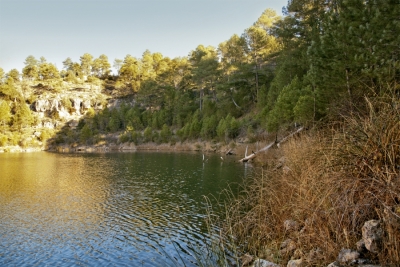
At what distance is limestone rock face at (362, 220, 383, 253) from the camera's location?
5869 mm

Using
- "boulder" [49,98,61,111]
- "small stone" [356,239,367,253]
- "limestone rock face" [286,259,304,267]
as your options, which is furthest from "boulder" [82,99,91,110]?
"small stone" [356,239,367,253]

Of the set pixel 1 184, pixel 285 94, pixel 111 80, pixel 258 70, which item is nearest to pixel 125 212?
pixel 1 184

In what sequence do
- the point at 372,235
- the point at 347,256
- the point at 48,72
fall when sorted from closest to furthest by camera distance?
the point at 372,235, the point at 347,256, the point at 48,72

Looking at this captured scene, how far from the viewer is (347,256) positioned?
6164mm

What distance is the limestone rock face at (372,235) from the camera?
5.87m

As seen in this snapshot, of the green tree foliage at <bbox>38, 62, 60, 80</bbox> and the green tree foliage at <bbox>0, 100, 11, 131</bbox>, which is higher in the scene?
the green tree foliage at <bbox>38, 62, 60, 80</bbox>

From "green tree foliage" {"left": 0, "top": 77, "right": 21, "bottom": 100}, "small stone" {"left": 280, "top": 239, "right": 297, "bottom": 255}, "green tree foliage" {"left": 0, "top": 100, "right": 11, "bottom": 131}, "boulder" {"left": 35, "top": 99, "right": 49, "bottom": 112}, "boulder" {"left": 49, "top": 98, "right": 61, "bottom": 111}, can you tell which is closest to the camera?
"small stone" {"left": 280, "top": 239, "right": 297, "bottom": 255}

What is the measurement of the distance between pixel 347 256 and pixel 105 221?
12241 mm

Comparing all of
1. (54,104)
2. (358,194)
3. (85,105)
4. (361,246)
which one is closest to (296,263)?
(361,246)

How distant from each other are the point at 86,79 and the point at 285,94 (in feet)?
368

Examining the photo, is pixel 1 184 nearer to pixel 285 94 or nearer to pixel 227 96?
pixel 285 94

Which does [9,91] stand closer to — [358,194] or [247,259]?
[247,259]

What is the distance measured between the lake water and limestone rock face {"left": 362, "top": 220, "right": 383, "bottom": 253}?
13.4ft

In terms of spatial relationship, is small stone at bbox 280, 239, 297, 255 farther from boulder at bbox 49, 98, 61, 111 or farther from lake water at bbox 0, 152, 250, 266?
boulder at bbox 49, 98, 61, 111
